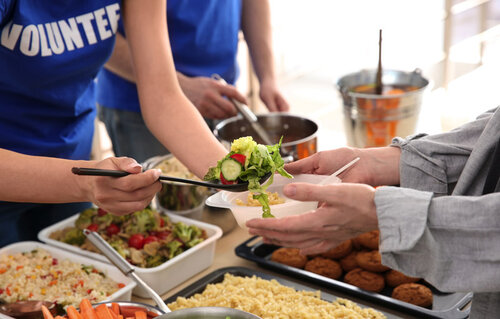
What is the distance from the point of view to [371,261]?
5.27ft

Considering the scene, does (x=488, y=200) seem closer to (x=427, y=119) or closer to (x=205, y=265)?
(x=205, y=265)

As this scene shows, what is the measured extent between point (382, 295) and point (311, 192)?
535 mm

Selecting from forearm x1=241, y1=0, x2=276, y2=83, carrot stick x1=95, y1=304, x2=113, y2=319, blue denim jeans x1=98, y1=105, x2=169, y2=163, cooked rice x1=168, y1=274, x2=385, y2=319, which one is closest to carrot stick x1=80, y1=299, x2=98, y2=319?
carrot stick x1=95, y1=304, x2=113, y2=319

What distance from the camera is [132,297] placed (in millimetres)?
1616

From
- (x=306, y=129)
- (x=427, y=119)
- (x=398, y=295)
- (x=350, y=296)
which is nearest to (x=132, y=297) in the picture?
(x=350, y=296)

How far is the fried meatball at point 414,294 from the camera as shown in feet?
4.81

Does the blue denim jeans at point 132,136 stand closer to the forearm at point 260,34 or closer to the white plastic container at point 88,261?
the forearm at point 260,34

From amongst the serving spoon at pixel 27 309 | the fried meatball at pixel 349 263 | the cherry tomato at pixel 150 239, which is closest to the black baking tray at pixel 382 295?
the fried meatball at pixel 349 263

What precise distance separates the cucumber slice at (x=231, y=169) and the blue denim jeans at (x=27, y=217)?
897 millimetres

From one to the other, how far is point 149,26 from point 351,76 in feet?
3.15

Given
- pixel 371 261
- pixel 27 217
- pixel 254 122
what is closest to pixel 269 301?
pixel 371 261

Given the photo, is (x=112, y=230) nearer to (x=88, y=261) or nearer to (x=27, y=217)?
(x=88, y=261)

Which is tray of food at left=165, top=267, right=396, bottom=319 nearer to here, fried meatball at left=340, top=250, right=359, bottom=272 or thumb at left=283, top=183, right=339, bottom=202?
fried meatball at left=340, top=250, right=359, bottom=272

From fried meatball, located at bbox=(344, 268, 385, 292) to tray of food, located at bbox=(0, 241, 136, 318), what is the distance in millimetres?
590
